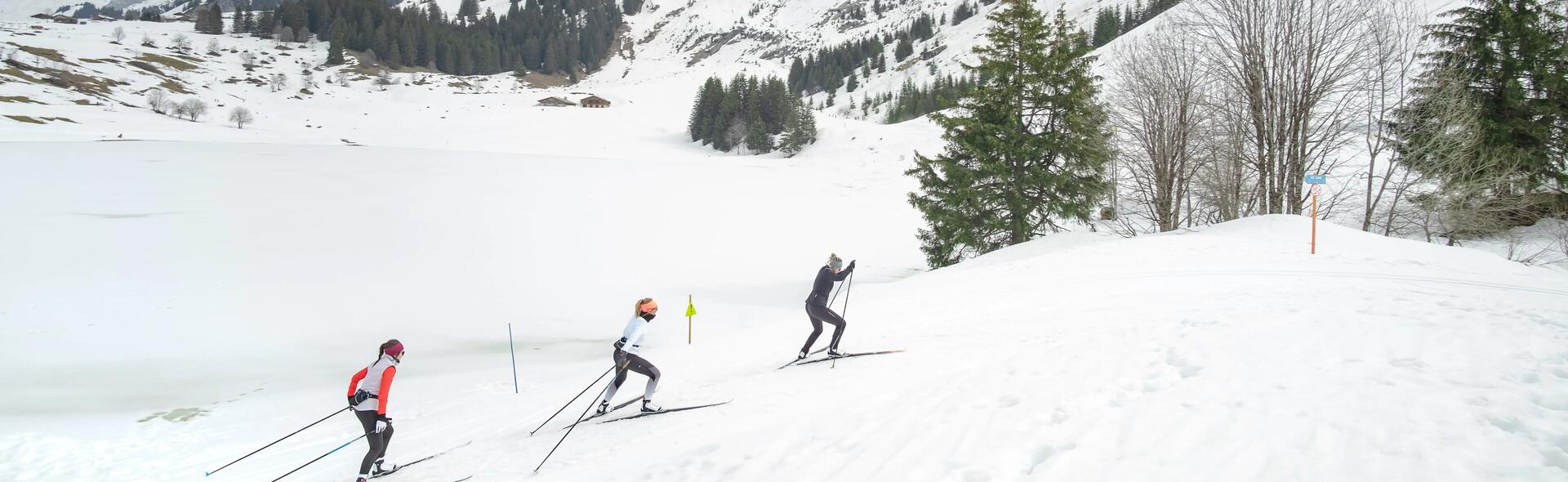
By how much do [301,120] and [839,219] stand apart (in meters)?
73.2

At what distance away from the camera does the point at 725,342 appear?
13.3 metres

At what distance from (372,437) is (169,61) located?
128530mm

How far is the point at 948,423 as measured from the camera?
564cm

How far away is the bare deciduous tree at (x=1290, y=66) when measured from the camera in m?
17.5

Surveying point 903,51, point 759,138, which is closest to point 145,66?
point 759,138

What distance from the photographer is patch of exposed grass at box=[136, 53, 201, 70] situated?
295 feet

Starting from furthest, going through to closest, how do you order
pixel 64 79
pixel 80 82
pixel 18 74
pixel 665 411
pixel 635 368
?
pixel 80 82, pixel 64 79, pixel 18 74, pixel 635 368, pixel 665 411

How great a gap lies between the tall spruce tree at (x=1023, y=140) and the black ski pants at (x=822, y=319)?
10.2 meters

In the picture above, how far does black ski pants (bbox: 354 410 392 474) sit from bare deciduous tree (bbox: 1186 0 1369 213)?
2261 cm

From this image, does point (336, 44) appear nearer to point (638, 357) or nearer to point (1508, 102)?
point (638, 357)

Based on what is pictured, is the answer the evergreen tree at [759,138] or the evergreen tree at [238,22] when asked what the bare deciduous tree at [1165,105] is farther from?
the evergreen tree at [238,22]

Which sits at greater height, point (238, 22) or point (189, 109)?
point (238, 22)

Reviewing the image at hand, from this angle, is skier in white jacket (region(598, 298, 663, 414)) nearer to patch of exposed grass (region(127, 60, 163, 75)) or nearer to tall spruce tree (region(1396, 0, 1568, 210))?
tall spruce tree (region(1396, 0, 1568, 210))

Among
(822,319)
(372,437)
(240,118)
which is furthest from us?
(240,118)
